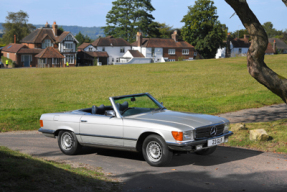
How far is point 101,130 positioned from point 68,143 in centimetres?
126

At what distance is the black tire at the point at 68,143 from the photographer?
8.55 m

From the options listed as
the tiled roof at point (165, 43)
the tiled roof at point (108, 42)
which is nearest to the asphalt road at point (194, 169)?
the tiled roof at point (165, 43)

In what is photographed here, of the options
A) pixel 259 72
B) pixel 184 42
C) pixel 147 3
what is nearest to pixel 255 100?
pixel 259 72

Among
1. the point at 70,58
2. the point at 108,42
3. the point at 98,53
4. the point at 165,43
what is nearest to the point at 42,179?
the point at 70,58

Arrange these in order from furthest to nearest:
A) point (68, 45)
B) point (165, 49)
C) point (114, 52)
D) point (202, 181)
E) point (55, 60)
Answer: point (114, 52) < point (165, 49) < point (68, 45) < point (55, 60) < point (202, 181)

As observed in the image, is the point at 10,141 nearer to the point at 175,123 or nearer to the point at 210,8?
the point at 175,123

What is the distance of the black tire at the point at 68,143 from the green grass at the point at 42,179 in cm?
202

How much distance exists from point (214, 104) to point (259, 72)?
9.03m

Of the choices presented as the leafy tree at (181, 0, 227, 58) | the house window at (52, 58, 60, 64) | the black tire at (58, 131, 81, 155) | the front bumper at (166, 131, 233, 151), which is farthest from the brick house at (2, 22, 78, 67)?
the front bumper at (166, 131, 233, 151)

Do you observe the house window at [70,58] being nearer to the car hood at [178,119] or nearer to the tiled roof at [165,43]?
the tiled roof at [165,43]

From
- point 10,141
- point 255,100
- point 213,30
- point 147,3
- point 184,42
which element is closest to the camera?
point 10,141

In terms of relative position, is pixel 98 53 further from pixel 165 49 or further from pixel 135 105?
pixel 135 105

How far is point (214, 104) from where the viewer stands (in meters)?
17.9

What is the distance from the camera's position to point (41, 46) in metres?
86.8
